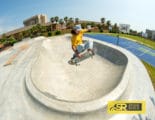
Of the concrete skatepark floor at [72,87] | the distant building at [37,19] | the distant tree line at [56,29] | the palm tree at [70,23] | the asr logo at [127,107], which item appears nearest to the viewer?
the concrete skatepark floor at [72,87]

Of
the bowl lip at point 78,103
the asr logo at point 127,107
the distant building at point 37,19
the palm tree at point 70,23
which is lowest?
the distant building at point 37,19

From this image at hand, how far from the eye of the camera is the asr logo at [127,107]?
42.7 ft

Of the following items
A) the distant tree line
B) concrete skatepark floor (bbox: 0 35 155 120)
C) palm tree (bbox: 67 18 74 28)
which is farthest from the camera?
palm tree (bbox: 67 18 74 28)

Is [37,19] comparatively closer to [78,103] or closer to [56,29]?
[56,29]

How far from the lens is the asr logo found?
42.7 ft

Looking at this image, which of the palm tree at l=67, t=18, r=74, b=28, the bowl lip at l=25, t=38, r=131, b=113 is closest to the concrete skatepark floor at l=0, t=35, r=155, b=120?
the bowl lip at l=25, t=38, r=131, b=113

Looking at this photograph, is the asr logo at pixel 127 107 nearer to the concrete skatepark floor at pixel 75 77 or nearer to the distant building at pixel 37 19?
the concrete skatepark floor at pixel 75 77

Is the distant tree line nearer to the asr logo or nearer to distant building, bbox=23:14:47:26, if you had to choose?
distant building, bbox=23:14:47:26

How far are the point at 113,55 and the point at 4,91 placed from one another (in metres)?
13.6

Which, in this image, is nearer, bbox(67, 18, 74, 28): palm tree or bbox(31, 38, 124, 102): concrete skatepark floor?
bbox(31, 38, 124, 102): concrete skatepark floor

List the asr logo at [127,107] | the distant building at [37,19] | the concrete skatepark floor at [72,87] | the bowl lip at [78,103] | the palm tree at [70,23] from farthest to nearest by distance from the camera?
the distant building at [37,19] → the palm tree at [70,23] → the asr logo at [127,107] → the concrete skatepark floor at [72,87] → the bowl lip at [78,103]

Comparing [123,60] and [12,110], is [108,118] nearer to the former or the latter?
[12,110]

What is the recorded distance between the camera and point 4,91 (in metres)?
17.2

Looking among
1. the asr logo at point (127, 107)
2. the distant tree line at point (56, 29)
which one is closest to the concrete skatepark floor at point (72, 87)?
the asr logo at point (127, 107)
